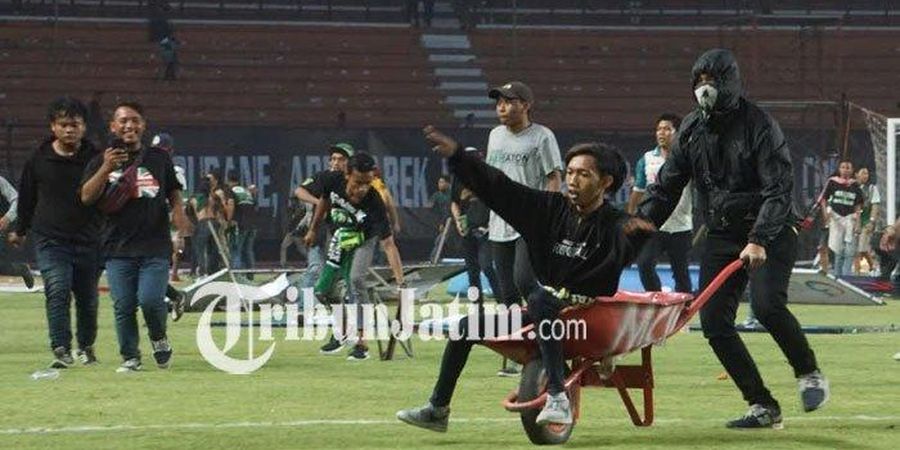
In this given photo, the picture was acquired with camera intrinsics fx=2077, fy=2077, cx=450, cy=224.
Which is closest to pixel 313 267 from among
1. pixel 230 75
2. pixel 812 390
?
pixel 812 390

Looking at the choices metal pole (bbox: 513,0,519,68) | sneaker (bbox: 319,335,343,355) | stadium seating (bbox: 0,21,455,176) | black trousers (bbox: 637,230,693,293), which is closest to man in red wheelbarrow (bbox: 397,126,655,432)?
sneaker (bbox: 319,335,343,355)

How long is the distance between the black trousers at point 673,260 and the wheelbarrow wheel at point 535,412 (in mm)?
8286

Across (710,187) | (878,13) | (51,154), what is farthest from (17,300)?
(878,13)

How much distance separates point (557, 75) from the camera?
42.5 metres

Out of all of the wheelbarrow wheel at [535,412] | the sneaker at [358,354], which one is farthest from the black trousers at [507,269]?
the wheelbarrow wheel at [535,412]

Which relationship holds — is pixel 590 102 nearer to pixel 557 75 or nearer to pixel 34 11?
pixel 557 75

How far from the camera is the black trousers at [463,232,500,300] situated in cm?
1712

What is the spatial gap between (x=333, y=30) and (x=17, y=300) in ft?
60.3

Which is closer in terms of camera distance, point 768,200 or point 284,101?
point 768,200

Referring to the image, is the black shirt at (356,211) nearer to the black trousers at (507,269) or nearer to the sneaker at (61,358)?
the black trousers at (507,269)

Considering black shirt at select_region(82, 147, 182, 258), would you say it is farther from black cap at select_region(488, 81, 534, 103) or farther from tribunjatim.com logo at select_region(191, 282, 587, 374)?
→ black cap at select_region(488, 81, 534, 103)

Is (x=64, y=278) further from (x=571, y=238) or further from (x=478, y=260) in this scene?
(x=571, y=238)

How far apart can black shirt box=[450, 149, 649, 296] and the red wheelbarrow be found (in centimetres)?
15

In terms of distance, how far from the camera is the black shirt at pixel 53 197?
1387 centimetres
